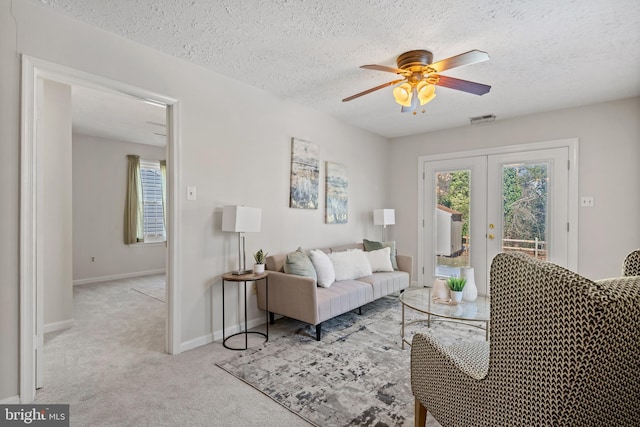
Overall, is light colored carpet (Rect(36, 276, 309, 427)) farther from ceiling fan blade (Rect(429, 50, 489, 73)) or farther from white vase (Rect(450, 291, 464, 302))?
ceiling fan blade (Rect(429, 50, 489, 73))

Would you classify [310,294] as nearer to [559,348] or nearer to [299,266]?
[299,266]

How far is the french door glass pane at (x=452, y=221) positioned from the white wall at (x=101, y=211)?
18.4 ft

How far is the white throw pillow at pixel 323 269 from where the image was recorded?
3.38 metres

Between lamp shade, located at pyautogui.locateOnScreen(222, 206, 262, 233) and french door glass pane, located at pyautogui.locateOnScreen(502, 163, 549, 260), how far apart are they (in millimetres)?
3551

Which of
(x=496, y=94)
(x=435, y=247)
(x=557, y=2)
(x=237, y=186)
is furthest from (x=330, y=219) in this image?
(x=557, y=2)

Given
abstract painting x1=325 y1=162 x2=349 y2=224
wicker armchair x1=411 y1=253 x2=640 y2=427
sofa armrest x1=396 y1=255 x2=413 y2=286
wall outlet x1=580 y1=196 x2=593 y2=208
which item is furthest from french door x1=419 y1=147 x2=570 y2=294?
wicker armchair x1=411 y1=253 x2=640 y2=427

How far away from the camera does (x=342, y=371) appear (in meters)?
2.40

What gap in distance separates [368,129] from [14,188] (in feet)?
14.1

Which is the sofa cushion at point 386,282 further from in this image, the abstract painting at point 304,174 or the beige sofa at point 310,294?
the abstract painting at point 304,174

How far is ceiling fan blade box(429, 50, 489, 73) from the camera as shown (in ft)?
6.88

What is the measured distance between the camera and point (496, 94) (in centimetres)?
352

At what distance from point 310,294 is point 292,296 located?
228 millimetres

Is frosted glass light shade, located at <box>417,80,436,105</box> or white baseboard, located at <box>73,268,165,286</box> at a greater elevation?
frosted glass light shade, located at <box>417,80,436,105</box>

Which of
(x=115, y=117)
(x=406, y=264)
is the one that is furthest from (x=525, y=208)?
(x=115, y=117)
